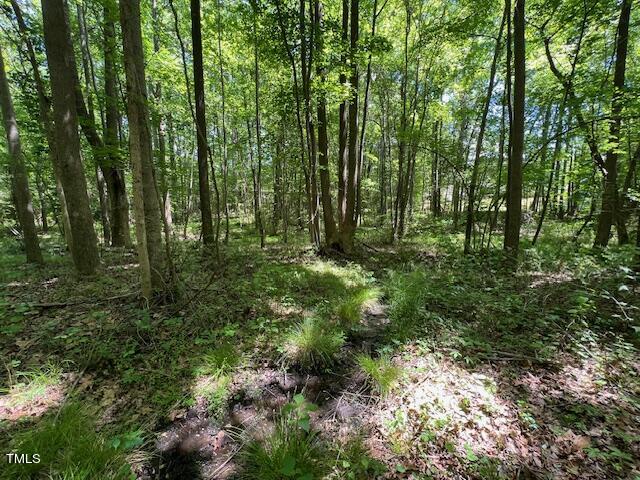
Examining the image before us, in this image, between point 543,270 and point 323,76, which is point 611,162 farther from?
point 323,76

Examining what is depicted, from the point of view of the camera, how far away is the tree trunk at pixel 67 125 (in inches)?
199

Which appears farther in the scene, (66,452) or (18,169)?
(18,169)

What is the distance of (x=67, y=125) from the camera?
210 inches

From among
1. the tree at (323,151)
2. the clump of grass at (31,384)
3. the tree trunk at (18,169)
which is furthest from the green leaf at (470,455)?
the tree trunk at (18,169)

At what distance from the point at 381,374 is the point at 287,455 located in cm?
127

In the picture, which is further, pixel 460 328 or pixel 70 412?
pixel 460 328

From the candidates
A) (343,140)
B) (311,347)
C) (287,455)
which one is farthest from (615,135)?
(287,455)

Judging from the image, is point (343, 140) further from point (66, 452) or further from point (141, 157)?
point (66, 452)

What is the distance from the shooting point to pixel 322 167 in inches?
310

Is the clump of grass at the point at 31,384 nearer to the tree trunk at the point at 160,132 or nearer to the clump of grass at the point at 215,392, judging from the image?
the clump of grass at the point at 215,392

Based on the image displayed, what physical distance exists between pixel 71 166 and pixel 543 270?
32.1 feet

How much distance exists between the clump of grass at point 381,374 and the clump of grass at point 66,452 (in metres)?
2.23

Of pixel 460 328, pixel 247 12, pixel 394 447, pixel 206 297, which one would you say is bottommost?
pixel 394 447

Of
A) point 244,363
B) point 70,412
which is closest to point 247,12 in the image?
point 244,363
